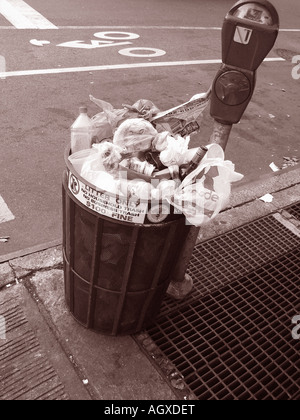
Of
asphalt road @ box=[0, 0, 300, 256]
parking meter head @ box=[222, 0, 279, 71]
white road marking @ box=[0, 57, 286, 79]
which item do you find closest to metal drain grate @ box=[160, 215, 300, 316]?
asphalt road @ box=[0, 0, 300, 256]

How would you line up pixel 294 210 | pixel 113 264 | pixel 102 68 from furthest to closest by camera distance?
1. pixel 102 68
2. pixel 294 210
3. pixel 113 264

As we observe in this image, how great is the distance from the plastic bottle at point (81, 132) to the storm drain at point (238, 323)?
119cm

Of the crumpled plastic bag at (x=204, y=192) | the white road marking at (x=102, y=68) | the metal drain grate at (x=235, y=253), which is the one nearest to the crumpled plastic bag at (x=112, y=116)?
the crumpled plastic bag at (x=204, y=192)

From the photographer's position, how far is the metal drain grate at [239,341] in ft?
7.61

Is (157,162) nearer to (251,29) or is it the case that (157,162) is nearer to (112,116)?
(112,116)

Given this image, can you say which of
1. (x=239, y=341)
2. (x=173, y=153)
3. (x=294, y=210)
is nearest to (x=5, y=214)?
(x=173, y=153)

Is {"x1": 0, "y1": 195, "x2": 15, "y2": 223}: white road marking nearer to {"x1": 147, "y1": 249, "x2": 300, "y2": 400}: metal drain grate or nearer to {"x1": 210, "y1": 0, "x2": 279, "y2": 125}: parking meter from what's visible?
{"x1": 147, "y1": 249, "x2": 300, "y2": 400}: metal drain grate

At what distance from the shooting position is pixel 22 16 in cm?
734

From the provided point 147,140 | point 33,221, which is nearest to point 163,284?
point 147,140

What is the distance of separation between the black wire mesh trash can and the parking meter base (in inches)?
11.0

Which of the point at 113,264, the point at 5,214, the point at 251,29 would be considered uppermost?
the point at 251,29

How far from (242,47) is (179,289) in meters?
1.54

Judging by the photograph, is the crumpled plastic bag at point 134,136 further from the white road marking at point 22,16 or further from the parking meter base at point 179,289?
the white road marking at point 22,16

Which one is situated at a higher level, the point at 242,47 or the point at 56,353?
the point at 242,47
